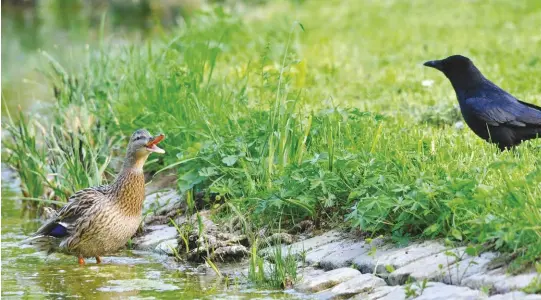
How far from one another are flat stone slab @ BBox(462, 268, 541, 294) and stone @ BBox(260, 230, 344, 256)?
4.36 feet

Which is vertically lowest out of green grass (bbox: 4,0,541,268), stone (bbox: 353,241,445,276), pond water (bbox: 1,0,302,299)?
pond water (bbox: 1,0,302,299)

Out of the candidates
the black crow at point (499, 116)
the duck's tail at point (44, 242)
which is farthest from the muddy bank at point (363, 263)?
the black crow at point (499, 116)

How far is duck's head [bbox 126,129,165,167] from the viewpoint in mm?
7121

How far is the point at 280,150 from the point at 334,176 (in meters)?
0.70

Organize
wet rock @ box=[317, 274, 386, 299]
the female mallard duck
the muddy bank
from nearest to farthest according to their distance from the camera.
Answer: the muddy bank → wet rock @ box=[317, 274, 386, 299] → the female mallard duck

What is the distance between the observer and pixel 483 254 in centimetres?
543

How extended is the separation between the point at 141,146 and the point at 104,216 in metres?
0.53

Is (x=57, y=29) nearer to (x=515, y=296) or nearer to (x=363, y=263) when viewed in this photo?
(x=363, y=263)

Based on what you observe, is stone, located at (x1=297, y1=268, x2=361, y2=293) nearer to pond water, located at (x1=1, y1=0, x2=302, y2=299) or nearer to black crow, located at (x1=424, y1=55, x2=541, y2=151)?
pond water, located at (x1=1, y1=0, x2=302, y2=299)

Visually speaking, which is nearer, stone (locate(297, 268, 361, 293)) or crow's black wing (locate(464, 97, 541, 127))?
stone (locate(297, 268, 361, 293))

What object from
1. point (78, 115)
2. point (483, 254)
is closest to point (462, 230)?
point (483, 254)

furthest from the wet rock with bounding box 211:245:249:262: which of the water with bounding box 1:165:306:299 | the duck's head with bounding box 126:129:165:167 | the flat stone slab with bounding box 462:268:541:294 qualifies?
the flat stone slab with bounding box 462:268:541:294

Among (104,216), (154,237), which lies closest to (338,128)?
(154,237)

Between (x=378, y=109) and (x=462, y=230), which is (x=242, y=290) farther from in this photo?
(x=378, y=109)
